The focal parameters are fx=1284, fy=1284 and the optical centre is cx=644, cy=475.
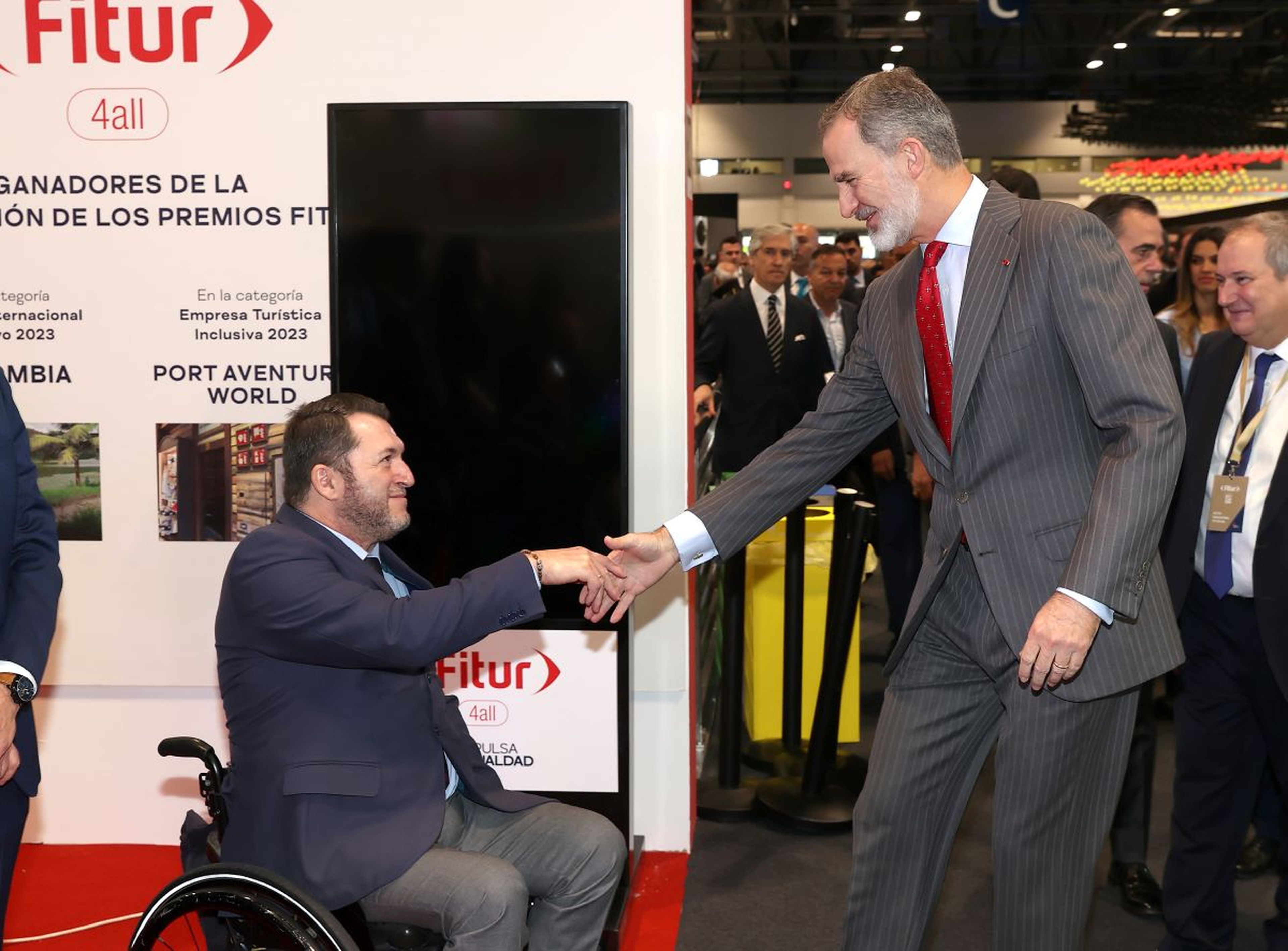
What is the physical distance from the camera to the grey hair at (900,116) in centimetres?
224

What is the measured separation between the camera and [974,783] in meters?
2.39

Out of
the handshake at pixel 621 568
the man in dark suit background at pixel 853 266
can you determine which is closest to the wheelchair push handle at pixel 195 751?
the handshake at pixel 621 568

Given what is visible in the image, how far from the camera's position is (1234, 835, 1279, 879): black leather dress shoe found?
3.80 metres

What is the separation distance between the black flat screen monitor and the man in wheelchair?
3.10 ft

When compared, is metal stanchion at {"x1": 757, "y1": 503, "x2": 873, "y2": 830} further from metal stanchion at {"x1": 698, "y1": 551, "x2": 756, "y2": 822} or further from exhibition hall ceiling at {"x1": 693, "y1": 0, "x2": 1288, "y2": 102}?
exhibition hall ceiling at {"x1": 693, "y1": 0, "x2": 1288, "y2": 102}

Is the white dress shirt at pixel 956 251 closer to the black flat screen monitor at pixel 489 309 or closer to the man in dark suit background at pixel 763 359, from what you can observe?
the black flat screen monitor at pixel 489 309

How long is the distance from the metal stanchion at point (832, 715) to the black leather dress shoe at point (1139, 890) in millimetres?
875

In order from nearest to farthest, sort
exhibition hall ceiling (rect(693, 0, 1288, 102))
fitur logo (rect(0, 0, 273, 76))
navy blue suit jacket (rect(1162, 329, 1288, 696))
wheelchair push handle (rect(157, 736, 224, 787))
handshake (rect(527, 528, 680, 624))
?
wheelchair push handle (rect(157, 736, 224, 787))
handshake (rect(527, 528, 680, 624))
navy blue suit jacket (rect(1162, 329, 1288, 696))
fitur logo (rect(0, 0, 273, 76))
exhibition hall ceiling (rect(693, 0, 1288, 102))

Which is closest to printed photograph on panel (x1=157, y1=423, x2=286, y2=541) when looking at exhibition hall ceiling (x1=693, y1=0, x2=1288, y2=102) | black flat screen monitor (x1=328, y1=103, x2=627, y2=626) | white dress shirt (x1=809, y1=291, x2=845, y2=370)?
black flat screen monitor (x1=328, y1=103, x2=627, y2=626)

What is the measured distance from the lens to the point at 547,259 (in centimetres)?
344

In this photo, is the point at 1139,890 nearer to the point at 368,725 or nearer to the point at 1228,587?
the point at 1228,587

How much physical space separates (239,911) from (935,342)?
153cm

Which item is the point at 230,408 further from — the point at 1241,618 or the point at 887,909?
the point at 1241,618

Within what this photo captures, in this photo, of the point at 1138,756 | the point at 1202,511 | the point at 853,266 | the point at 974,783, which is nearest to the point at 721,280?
the point at 853,266
